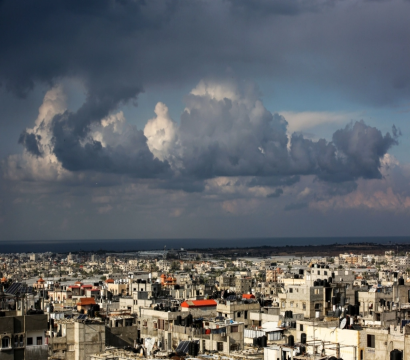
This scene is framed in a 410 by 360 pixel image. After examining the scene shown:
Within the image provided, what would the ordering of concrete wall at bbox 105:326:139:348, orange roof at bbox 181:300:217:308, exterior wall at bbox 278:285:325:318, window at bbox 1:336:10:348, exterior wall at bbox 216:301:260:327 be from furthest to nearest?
orange roof at bbox 181:300:217:308, exterior wall at bbox 278:285:325:318, exterior wall at bbox 216:301:260:327, concrete wall at bbox 105:326:139:348, window at bbox 1:336:10:348

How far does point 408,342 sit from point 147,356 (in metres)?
15.4

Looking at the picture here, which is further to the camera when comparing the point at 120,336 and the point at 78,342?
the point at 120,336

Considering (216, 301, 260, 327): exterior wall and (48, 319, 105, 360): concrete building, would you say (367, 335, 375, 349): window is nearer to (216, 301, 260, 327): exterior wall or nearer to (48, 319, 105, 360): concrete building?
(48, 319, 105, 360): concrete building

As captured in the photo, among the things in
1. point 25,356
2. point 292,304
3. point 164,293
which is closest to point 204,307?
point 292,304

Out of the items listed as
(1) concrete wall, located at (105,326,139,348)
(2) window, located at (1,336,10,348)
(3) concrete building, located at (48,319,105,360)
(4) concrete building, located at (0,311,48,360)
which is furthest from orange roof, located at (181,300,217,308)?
(2) window, located at (1,336,10,348)

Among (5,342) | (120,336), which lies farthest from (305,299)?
(5,342)

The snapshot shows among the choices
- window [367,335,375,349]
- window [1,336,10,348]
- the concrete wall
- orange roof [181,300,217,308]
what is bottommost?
the concrete wall

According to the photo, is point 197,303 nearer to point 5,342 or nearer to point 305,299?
point 305,299

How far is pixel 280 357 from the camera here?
136 feet

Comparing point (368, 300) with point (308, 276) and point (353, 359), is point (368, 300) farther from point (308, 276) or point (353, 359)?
point (353, 359)

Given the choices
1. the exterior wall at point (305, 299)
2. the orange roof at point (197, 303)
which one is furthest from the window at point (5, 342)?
the exterior wall at point (305, 299)

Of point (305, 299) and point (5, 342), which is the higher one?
point (5, 342)

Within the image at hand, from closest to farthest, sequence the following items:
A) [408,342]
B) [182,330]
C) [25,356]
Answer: [25,356]
[408,342]
[182,330]

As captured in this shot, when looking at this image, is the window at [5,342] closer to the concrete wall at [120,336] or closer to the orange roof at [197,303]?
the concrete wall at [120,336]
